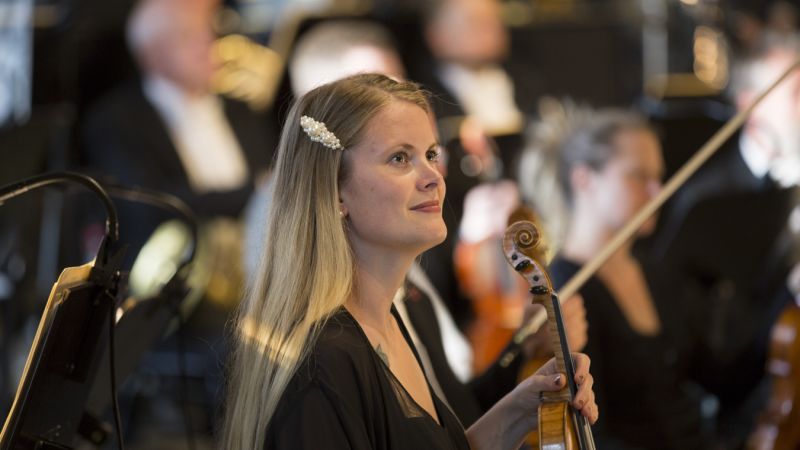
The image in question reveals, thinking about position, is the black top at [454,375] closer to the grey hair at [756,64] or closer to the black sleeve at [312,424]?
the black sleeve at [312,424]

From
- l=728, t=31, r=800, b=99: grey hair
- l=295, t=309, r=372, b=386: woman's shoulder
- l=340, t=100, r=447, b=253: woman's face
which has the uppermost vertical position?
l=728, t=31, r=800, b=99: grey hair

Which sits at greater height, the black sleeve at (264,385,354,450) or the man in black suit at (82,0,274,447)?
→ the man in black suit at (82,0,274,447)

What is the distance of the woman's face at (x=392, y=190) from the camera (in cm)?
204

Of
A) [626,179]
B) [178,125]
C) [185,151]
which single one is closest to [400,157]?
[626,179]

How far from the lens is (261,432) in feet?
6.17

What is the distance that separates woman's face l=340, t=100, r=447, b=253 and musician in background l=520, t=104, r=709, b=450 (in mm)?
1443

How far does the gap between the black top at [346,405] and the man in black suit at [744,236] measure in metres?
2.56

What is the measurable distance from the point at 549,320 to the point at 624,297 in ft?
5.31

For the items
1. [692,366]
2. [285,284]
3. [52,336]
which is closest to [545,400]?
[285,284]

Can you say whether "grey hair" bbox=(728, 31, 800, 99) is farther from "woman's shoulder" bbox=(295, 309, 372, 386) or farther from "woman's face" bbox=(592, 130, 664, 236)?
"woman's shoulder" bbox=(295, 309, 372, 386)

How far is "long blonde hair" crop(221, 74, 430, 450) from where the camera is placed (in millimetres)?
1904

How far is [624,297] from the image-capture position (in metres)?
3.58

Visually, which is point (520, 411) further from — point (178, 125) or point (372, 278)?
point (178, 125)

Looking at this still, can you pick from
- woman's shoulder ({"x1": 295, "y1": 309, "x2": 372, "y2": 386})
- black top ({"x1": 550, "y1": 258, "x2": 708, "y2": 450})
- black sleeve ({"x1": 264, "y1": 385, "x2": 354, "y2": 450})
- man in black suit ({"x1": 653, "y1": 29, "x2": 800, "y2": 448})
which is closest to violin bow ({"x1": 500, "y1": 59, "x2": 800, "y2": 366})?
black top ({"x1": 550, "y1": 258, "x2": 708, "y2": 450})
